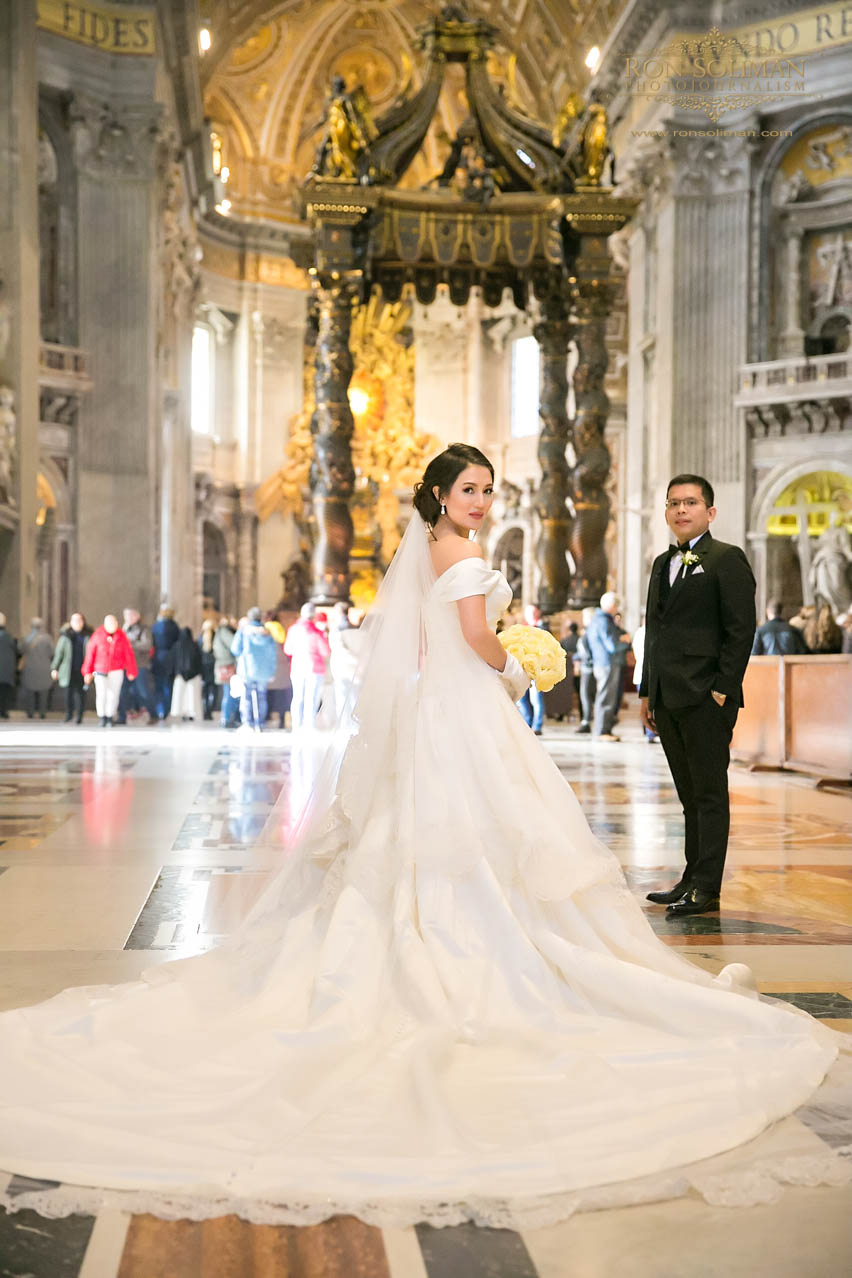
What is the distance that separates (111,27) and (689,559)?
24.3 metres

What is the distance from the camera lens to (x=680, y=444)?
2664cm

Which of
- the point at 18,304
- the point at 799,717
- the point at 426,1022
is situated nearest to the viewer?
the point at 426,1022

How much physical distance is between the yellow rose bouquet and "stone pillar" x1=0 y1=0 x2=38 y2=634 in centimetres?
1704

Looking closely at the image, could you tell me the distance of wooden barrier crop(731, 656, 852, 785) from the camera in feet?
35.6

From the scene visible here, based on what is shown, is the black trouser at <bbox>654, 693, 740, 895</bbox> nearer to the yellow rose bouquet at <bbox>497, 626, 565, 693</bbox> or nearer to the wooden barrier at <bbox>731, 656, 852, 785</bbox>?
the yellow rose bouquet at <bbox>497, 626, 565, 693</bbox>

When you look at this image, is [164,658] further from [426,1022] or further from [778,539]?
[426,1022]

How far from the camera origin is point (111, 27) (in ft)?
85.8

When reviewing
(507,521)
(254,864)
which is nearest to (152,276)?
(507,521)

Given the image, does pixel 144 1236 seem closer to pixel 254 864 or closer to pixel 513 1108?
pixel 513 1108

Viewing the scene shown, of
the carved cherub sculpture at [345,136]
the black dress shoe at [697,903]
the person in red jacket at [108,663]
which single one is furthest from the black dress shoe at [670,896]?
the carved cherub sculpture at [345,136]

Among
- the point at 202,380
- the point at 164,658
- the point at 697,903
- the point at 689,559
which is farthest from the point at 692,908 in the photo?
the point at 202,380

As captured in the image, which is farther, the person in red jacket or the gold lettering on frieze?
the gold lettering on frieze

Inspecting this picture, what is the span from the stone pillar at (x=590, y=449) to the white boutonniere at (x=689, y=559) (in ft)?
45.4

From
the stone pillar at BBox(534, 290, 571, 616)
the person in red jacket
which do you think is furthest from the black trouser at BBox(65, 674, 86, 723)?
the stone pillar at BBox(534, 290, 571, 616)
